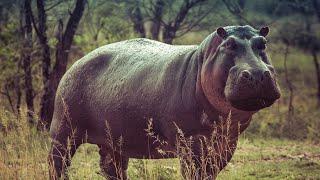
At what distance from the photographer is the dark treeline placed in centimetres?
882

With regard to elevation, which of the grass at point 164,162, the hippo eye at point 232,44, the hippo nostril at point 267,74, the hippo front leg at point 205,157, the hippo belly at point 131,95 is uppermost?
the hippo eye at point 232,44

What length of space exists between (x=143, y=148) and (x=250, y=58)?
1494mm

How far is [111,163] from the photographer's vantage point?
6.27 meters

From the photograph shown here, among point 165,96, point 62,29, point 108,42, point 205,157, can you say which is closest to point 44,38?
point 62,29

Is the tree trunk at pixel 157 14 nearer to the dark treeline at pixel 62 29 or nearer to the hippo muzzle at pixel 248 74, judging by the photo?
the dark treeline at pixel 62 29

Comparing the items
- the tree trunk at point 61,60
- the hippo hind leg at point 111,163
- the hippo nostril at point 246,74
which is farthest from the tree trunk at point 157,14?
the hippo nostril at point 246,74

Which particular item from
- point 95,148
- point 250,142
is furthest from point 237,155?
point 95,148

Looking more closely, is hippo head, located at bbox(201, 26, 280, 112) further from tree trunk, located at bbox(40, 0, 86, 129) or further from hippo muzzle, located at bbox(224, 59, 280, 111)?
tree trunk, located at bbox(40, 0, 86, 129)

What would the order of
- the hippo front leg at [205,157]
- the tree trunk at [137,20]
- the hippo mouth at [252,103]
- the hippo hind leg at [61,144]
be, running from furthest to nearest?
the tree trunk at [137,20], the hippo hind leg at [61,144], the hippo front leg at [205,157], the hippo mouth at [252,103]

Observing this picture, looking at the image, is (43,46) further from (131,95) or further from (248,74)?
(248,74)

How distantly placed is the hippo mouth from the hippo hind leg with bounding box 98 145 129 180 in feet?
6.99

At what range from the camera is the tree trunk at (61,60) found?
8727mm

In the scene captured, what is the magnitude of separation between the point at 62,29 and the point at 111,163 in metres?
3.40

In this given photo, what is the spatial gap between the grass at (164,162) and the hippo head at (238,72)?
4.86ft
